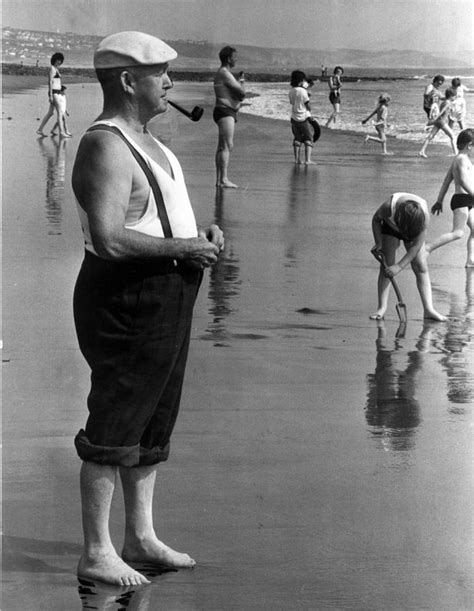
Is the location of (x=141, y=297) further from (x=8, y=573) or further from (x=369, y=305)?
(x=369, y=305)

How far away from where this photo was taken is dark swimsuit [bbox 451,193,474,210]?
11445 mm

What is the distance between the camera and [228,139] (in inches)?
642

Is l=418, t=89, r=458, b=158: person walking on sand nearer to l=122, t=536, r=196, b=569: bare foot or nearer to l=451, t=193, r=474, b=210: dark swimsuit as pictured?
l=451, t=193, r=474, b=210: dark swimsuit

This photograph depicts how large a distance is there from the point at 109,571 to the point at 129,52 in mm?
1594

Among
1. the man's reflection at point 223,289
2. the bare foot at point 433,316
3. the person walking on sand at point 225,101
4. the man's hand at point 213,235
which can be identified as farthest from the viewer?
the person walking on sand at point 225,101

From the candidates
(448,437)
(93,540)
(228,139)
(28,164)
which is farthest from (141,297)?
(28,164)

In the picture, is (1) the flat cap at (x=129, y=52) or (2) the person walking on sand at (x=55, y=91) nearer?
(1) the flat cap at (x=129, y=52)

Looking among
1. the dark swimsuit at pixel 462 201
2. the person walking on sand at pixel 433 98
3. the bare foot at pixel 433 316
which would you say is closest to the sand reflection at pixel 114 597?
the bare foot at pixel 433 316

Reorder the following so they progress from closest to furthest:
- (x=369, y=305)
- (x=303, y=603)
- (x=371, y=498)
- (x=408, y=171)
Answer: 1. (x=303, y=603)
2. (x=371, y=498)
3. (x=369, y=305)
4. (x=408, y=171)

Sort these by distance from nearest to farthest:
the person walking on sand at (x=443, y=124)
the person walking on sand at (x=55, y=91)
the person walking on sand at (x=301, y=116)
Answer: the person walking on sand at (x=301, y=116), the person walking on sand at (x=55, y=91), the person walking on sand at (x=443, y=124)

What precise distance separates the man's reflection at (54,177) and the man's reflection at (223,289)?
1771 mm

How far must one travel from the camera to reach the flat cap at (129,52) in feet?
13.5

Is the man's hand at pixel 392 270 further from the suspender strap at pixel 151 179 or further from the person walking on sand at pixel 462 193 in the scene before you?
the suspender strap at pixel 151 179

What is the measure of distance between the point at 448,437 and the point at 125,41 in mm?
2720
